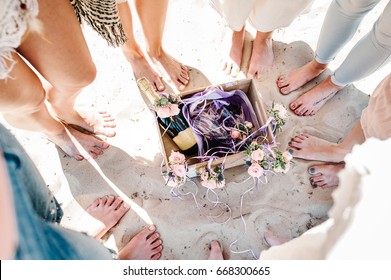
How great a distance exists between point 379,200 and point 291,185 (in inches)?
42.9

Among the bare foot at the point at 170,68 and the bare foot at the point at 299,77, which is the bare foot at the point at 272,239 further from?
the bare foot at the point at 170,68

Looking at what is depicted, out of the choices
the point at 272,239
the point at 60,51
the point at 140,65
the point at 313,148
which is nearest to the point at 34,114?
the point at 60,51

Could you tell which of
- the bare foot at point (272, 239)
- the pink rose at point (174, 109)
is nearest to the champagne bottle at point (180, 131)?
the pink rose at point (174, 109)

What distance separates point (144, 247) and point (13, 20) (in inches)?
39.9

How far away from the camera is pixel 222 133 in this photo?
4.30 feet

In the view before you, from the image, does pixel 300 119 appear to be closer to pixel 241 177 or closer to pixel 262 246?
pixel 241 177

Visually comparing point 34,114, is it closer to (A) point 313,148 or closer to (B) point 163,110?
(B) point 163,110

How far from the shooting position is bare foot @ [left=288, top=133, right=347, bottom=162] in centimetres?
146

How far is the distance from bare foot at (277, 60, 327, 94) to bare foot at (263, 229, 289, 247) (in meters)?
0.67

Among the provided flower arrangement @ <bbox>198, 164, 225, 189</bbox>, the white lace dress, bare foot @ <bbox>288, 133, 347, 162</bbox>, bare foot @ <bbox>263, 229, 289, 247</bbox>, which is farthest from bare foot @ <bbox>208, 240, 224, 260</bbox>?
the white lace dress

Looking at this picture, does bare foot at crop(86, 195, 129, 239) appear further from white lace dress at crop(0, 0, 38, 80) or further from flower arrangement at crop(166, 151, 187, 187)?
white lace dress at crop(0, 0, 38, 80)

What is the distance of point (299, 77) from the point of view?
5.22ft

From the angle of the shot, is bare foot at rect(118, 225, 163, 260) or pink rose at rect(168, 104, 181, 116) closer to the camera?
pink rose at rect(168, 104, 181, 116)

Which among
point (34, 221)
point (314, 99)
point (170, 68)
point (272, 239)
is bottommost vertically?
point (272, 239)
